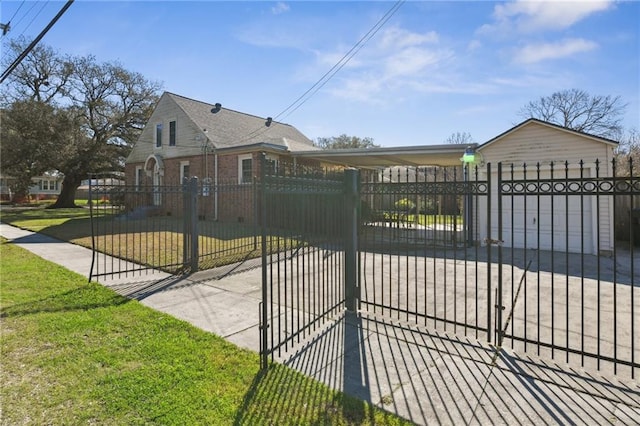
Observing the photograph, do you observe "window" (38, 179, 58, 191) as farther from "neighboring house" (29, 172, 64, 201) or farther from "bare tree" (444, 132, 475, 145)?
"bare tree" (444, 132, 475, 145)

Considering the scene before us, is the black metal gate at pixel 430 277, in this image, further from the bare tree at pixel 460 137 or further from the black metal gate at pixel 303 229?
the bare tree at pixel 460 137

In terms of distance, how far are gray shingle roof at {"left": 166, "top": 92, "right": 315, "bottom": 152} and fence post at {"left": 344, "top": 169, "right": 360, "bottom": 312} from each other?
41.4ft

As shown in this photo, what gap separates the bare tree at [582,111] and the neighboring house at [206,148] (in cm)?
2091

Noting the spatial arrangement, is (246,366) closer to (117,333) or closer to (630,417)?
(117,333)

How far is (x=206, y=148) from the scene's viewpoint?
1719 centimetres

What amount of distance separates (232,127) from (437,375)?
738 inches

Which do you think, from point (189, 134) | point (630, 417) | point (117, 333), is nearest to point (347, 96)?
point (189, 134)

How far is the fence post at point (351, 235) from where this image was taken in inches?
181

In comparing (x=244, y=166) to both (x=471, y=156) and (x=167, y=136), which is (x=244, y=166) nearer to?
(x=167, y=136)

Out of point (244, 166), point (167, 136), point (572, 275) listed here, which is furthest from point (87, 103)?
point (572, 275)

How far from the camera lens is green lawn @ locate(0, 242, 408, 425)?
8.30 ft

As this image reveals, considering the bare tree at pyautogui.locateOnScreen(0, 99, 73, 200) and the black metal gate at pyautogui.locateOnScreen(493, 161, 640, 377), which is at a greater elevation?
the bare tree at pyautogui.locateOnScreen(0, 99, 73, 200)

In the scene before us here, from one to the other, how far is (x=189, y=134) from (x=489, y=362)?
1804cm

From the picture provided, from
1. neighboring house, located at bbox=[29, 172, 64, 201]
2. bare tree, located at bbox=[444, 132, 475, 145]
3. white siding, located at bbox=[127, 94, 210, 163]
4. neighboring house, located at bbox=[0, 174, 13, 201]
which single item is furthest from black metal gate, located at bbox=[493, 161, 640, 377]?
neighboring house, located at bbox=[29, 172, 64, 201]
